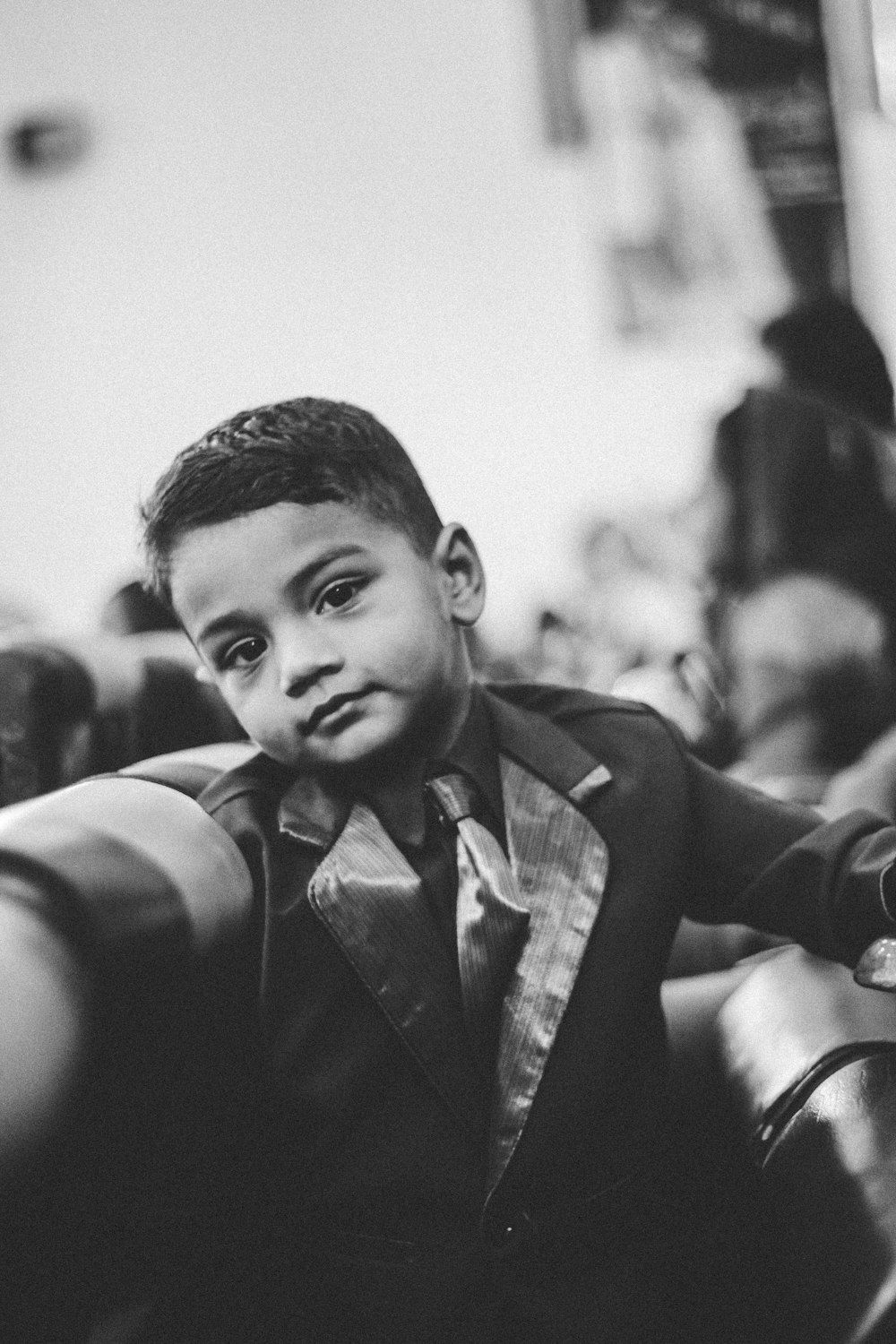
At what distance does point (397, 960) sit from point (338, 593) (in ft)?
0.57

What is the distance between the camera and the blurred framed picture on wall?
2.52 metres

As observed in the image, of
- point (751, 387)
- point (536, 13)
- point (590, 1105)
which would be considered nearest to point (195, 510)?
point (590, 1105)

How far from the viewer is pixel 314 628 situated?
558 millimetres

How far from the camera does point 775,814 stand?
2.17 feet

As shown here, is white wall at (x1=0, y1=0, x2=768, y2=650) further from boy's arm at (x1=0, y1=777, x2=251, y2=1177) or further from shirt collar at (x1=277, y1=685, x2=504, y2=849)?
boy's arm at (x1=0, y1=777, x2=251, y2=1177)

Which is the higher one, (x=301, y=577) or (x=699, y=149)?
(x=699, y=149)

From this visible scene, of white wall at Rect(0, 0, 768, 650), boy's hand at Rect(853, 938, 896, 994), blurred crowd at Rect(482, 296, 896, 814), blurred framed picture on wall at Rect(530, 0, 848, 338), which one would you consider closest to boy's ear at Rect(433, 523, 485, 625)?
boy's hand at Rect(853, 938, 896, 994)

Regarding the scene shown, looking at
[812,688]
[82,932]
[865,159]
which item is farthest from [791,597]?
[865,159]

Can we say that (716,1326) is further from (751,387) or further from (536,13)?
(536,13)

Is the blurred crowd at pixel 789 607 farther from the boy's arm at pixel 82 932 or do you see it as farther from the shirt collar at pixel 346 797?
the boy's arm at pixel 82 932

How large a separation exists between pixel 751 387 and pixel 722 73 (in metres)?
1.32

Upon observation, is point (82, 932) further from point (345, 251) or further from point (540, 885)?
point (345, 251)

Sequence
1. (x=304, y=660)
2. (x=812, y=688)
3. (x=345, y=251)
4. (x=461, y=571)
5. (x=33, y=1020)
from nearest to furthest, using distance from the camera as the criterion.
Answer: (x=33, y=1020) < (x=304, y=660) < (x=461, y=571) < (x=812, y=688) < (x=345, y=251)

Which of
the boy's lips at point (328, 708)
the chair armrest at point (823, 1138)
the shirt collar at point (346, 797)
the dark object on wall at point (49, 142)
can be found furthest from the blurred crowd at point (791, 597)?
the dark object on wall at point (49, 142)
